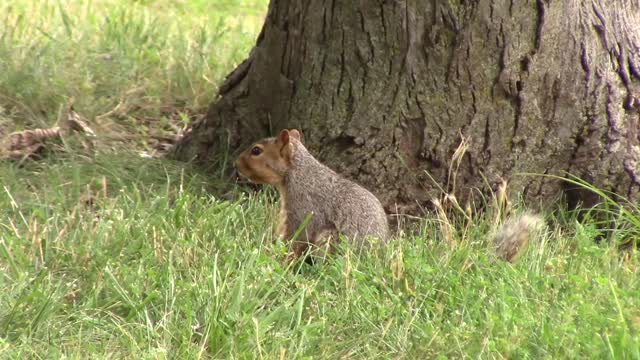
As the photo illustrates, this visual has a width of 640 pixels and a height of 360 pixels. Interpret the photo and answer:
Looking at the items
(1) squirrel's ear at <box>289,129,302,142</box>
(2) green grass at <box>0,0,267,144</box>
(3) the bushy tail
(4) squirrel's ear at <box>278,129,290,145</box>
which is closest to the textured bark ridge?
(1) squirrel's ear at <box>289,129,302,142</box>

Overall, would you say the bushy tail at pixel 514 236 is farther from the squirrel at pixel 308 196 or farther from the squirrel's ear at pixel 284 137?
the squirrel's ear at pixel 284 137

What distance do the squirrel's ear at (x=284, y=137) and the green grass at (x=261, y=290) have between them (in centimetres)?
30

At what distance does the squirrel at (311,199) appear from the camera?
4.86m

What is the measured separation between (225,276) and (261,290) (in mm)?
134

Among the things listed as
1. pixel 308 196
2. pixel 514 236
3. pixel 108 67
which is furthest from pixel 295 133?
pixel 108 67

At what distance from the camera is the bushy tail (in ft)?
15.1

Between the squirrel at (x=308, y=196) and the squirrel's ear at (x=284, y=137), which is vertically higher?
the squirrel's ear at (x=284, y=137)

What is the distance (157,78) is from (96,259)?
2418 mm

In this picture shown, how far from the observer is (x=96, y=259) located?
4.27 m

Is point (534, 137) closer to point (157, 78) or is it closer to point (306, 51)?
point (306, 51)

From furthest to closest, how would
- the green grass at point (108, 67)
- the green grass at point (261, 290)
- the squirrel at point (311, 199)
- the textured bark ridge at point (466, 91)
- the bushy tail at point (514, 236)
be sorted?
1. the green grass at point (108, 67)
2. the textured bark ridge at point (466, 91)
3. the squirrel at point (311, 199)
4. the bushy tail at point (514, 236)
5. the green grass at point (261, 290)

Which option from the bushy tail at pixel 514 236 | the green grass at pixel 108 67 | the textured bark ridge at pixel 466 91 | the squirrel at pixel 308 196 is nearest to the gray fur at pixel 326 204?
the squirrel at pixel 308 196

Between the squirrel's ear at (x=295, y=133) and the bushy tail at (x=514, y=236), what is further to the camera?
the squirrel's ear at (x=295, y=133)

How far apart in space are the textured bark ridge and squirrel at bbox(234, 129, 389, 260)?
0.25m
